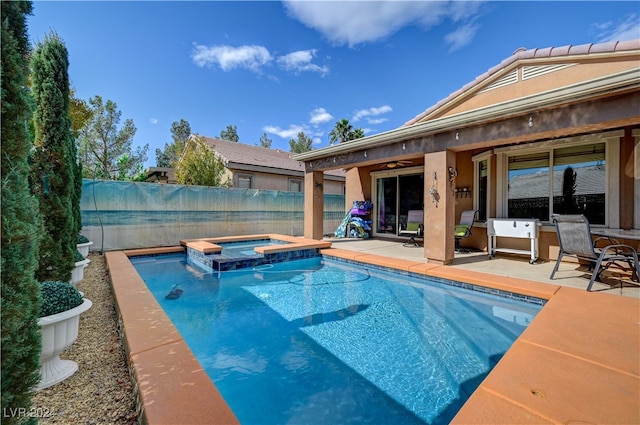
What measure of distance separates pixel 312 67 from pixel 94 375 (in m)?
15.5

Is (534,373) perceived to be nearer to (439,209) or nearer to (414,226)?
(439,209)

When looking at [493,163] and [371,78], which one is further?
[371,78]

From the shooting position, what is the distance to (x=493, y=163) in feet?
24.0

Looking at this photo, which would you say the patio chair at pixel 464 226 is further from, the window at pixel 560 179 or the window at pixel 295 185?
the window at pixel 295 185

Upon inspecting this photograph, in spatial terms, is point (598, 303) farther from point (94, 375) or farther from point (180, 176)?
point (180, 176)

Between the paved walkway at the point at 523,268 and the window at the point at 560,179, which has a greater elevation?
the window at the point at 560,179

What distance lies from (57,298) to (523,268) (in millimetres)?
7251

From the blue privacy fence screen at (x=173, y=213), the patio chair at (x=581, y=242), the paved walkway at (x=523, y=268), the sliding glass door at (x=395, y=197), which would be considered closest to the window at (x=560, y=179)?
the paved walkway at (x=523, y=268)

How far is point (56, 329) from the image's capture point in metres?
2.21

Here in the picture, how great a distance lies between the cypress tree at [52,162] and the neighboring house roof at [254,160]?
9980 mm

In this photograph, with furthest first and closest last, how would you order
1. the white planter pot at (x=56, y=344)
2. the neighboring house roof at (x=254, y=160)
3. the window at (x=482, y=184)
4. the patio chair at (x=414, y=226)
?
the neighboring house roof at (x=254, y=160)
the patio chair at (x=414, y=226)
the window at (x=482, y=184)
the white planter pot at (x=56, y=344)

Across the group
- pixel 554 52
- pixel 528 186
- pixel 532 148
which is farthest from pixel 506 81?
→ pixel 528 186

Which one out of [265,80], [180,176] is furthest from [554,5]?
[180,176]

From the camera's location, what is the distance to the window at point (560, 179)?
18.6 ft
